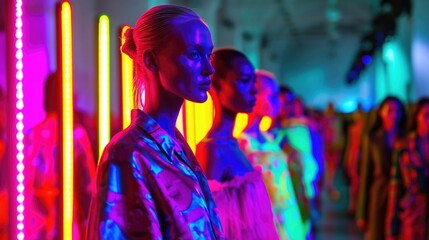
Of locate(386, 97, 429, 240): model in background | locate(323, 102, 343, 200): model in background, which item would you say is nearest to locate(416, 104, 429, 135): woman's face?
locate(386, 97, 429, 240): model in background

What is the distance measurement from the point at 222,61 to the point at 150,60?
92 cm

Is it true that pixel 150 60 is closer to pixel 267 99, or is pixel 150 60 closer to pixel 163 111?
pixel 163 111

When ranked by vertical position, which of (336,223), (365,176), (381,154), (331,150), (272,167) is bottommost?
(336,223)

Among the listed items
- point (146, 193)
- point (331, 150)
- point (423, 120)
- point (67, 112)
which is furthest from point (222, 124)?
point (331, 150)

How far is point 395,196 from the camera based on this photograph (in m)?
4.87

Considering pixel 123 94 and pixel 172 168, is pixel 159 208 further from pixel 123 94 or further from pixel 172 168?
pixel 123 94

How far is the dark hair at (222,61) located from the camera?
92.1 inches

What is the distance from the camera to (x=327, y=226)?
7.88 metres

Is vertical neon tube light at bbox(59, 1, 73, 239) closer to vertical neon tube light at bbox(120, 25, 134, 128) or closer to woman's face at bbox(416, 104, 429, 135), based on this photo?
vertical neon tube light at bbox(120, 25, 134, 128)

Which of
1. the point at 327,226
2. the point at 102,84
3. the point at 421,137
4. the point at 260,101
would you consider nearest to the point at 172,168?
the point at 102,84

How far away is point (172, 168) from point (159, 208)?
93 mm

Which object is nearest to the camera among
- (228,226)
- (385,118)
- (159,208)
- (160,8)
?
(159,208)

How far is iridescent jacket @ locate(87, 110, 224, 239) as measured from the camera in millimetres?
1258

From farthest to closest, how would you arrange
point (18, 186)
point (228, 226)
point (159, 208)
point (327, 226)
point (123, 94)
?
point (327, 226) → point (123, 94) → point (228, 226) → point (18, 186) → point (159, 208)
